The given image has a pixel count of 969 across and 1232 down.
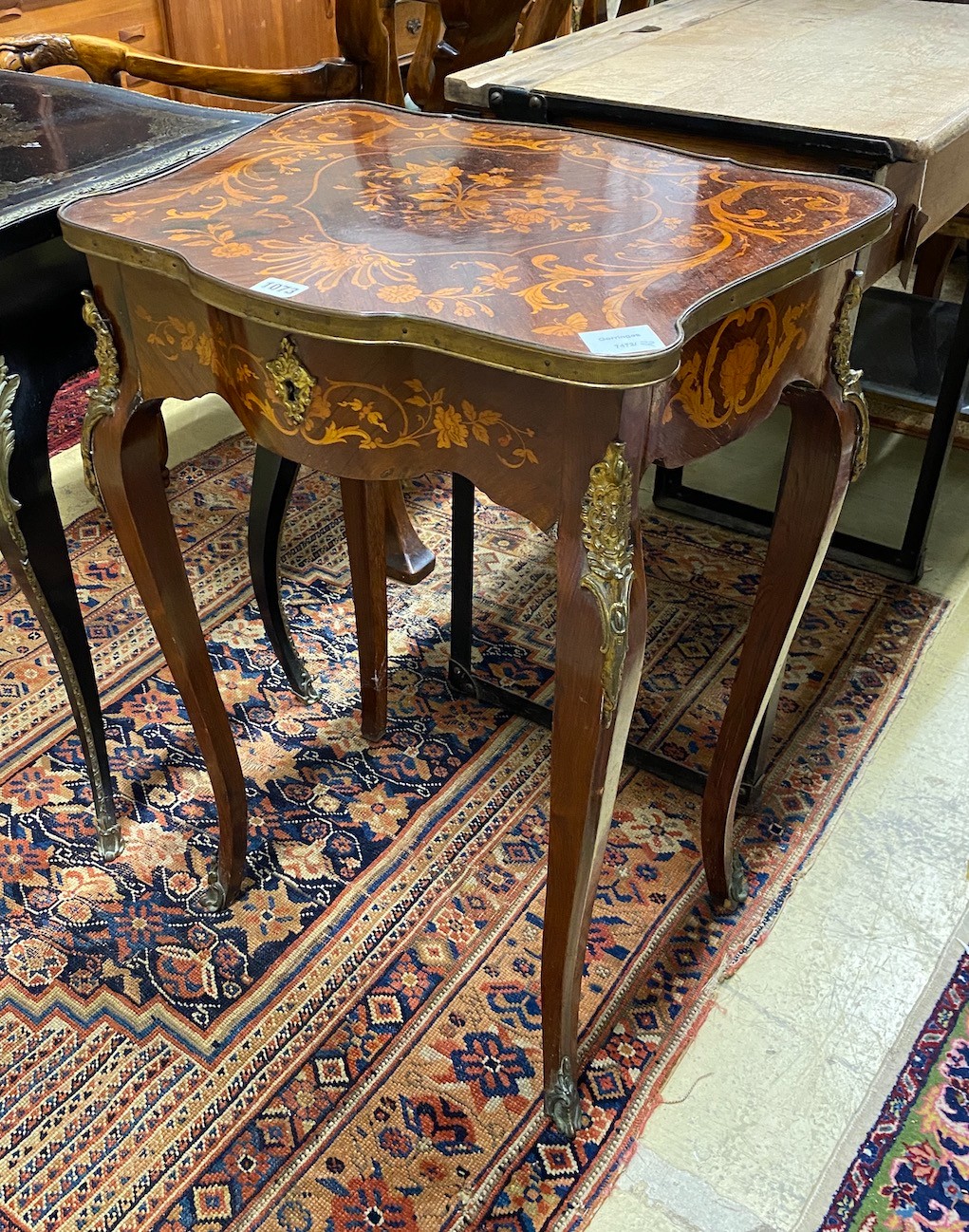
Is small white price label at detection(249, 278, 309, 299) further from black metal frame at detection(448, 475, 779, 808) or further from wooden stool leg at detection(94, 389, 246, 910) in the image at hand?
black metal frame at detection(448, 475, 779, 808)

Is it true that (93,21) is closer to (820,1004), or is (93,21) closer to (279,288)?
(279,288)

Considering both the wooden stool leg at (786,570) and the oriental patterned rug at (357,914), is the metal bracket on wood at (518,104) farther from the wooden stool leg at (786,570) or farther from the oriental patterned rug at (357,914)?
the oriental patterned rug at (357,914)

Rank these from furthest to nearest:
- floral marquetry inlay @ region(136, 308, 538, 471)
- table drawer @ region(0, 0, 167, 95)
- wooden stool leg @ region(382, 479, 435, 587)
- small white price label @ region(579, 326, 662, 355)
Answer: table drawer @ region(0, 0, 167, 95) < wooden stool leg @ region(382, 479, 435, 587) < floral marquetry inlay @ region(136, 308, 538, 471) < small white price label @ region(579, 326, 662, 355)

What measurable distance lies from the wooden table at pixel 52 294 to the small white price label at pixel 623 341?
2.16 ft

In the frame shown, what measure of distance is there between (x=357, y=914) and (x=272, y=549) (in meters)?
0.55

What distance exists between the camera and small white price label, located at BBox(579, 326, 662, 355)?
68cm

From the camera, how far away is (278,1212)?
103 centimetres

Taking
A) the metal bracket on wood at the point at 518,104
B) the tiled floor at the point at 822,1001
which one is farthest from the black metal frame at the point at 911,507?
the metal bracket on wood at the point at 518,104

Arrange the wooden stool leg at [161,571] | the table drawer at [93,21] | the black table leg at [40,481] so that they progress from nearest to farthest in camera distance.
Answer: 1. the wooden stool leg at [161,571]
2. the black table leg at [40,481]
3. the table drawer at [93,21]

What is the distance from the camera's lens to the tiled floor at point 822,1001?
1.04m

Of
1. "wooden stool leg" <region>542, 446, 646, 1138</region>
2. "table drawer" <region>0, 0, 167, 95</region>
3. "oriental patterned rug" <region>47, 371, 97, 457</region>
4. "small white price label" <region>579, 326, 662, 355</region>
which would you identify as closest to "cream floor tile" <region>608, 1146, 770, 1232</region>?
"wooden stool leg" <region>542, 446, 646, 1138</region>

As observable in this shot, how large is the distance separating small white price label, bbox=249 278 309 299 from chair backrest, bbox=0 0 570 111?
1101 millimetres

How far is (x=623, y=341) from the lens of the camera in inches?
27.2

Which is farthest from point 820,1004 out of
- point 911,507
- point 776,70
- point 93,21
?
point 93,21
